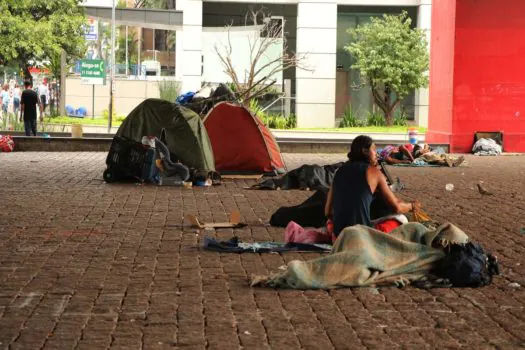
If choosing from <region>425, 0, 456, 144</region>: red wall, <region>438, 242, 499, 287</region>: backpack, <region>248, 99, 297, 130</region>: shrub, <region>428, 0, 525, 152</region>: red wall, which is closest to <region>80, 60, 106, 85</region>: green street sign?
<region>248, 99, 297, 130</region>: shrub

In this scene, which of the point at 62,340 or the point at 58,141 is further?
the point at 58,141

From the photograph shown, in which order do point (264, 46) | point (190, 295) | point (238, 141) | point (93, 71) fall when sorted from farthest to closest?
point (264, 46)
point (93, 71)
point (238, 141)
point (190, 295)

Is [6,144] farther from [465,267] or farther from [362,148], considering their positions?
[465,267]

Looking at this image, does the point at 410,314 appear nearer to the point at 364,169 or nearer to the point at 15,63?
the point at 364,169

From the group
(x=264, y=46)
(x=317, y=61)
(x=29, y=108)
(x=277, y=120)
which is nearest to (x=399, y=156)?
(x=29, y=108)

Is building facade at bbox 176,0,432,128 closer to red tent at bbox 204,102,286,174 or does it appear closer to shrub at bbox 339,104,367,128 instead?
shrub at bbox 339,104,367,128

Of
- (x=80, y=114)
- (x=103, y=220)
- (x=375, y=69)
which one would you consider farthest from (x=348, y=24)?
(x=103, y=220)

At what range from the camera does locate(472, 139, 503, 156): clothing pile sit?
2838 cm

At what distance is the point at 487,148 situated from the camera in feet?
93.4

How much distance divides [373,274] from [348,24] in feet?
139

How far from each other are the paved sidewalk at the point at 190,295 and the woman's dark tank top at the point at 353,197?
498 millimetres

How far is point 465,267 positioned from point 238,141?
12.2 m

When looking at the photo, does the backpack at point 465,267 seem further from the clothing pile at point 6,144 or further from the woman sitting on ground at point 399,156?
the clothing pile at point 6,144

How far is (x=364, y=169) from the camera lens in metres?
9.32
